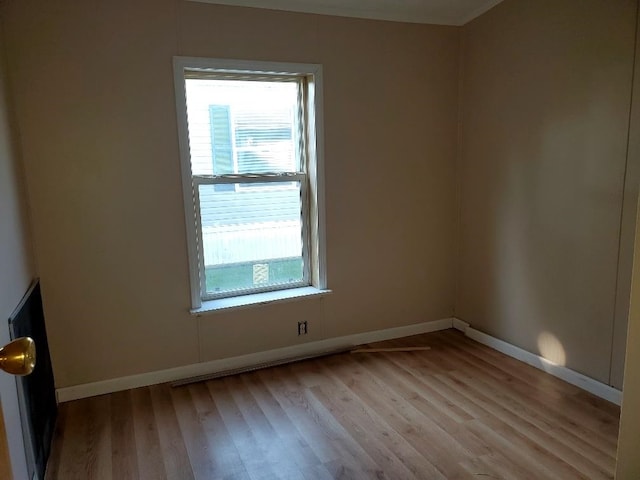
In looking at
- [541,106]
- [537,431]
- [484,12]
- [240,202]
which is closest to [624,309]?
[537,431]

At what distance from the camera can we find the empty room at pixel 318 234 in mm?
2365

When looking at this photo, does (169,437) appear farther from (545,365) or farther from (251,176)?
(545,365)

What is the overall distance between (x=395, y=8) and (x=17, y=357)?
128 inches

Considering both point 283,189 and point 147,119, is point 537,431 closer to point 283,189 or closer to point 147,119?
point 283,189

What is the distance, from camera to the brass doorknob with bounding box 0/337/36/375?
0.78 m

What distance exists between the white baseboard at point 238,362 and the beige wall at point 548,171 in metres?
0.62

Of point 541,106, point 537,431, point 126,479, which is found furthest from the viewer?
point 541,106

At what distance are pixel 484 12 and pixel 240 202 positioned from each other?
2273 mm

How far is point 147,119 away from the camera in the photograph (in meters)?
2.79

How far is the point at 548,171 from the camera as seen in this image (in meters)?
2.92

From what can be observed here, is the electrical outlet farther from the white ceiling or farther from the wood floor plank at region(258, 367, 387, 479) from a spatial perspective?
the white ceiling

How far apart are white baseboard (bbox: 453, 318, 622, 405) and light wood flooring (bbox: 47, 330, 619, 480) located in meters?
0.05

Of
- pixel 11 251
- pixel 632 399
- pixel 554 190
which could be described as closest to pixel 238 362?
pixel 11 251

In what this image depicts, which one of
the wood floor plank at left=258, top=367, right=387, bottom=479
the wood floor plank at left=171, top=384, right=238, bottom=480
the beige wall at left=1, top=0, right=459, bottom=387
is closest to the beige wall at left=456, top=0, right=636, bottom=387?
the beige wall at left=1, top=0, right=459, bottom=387
